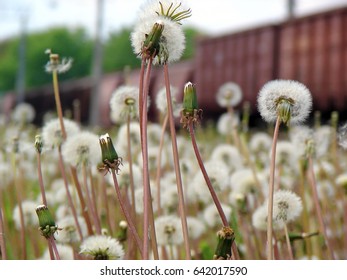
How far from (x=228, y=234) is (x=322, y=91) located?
1180cm

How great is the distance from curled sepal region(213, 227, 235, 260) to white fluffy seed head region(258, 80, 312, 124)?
0.70 ft

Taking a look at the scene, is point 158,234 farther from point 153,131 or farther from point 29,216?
point 153,131

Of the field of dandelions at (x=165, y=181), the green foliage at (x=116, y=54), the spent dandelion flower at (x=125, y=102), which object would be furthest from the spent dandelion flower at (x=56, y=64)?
the green foliage at (x=116, y=54)

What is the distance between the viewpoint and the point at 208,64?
16.5m

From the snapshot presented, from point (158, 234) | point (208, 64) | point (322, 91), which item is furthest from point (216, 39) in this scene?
point (158, 234)

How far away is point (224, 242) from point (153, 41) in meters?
0.35

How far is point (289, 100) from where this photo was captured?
3.76 feet

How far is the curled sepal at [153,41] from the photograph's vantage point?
1.02m

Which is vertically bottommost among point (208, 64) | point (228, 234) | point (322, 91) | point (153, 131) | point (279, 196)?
point (228, 234)

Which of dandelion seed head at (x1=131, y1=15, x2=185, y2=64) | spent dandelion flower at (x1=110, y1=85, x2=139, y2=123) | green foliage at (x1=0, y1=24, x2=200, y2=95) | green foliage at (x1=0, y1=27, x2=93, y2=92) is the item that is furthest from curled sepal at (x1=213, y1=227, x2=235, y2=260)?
green foliage at (x1=0, y1=24, x2=200, y2=95)

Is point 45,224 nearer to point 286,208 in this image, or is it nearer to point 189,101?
point 189,101

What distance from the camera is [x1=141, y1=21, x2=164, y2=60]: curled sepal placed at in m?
1.02

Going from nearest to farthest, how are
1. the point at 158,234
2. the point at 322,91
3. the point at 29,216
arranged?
the point at 158,234 → the point at 29,216 → the point at 322,91
